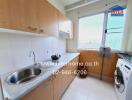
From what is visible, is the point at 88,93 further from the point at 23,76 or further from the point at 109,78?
the point at 23,76

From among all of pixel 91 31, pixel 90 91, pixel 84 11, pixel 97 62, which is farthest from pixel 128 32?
pixel 90 91

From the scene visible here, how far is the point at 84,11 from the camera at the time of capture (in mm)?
2936

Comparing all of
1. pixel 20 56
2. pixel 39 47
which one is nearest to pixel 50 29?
pixel 39 47

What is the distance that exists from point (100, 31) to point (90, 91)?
201cm

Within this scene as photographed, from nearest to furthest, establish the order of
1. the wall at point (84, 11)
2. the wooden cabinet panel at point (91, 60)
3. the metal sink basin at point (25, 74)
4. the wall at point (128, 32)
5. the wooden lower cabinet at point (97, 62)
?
the metal sink basin at point (25, 74) → the wall at point (128, 32) → the wall at point (84, 11) → the wooden lower cabinet at point (97, 62) → the wooden cabinet panel at point (91, 60)

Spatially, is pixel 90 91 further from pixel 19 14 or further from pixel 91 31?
pixel 19 14

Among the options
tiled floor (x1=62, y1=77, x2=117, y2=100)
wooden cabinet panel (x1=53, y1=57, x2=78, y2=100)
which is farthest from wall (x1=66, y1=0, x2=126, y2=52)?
wooden cabinet panel (x1=53, y1=57, x2=78, y2=100)

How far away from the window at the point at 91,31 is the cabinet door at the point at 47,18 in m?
1.69

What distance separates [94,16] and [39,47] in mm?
2306

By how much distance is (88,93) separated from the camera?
2025 mm

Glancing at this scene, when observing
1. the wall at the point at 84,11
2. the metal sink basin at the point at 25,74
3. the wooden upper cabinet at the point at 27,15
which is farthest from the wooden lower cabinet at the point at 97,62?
the metal sink basin at the point at 25,74

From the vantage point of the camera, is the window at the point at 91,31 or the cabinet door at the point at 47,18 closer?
the cabinet door at the point at 47,18

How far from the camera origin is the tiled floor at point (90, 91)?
1885 mm

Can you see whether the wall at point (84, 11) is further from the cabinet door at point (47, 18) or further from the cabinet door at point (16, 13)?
the cabinet door at point (16, 13)
